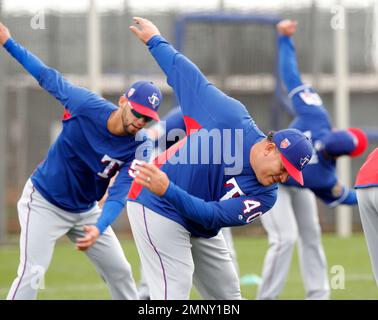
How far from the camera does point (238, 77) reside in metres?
15.9

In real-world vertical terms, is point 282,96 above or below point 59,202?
above

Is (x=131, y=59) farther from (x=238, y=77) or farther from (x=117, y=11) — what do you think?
(x=238, y=77)

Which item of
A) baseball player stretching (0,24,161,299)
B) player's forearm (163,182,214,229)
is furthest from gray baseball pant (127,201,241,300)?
baseball player stretching (0,24,161,299)

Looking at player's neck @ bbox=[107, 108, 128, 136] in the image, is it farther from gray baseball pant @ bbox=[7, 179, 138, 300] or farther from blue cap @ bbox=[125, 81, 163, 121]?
gray baseball pant @ bbox=[7, 179, 138, 300]

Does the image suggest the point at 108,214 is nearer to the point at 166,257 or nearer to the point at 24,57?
the point at 166,257

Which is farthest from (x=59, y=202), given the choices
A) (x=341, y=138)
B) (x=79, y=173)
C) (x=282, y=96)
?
(x=282, y=96)

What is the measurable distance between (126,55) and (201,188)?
1048 centimetres

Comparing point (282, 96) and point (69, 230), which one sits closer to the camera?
point (69, 230)

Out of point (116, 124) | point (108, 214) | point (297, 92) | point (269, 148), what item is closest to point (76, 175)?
point (116, 124)

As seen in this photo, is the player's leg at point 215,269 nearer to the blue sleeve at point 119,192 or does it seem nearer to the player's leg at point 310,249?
the blue sleeve at point 119,192

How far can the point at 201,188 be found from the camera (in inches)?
239
